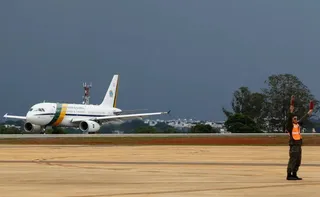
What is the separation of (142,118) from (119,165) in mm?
79009

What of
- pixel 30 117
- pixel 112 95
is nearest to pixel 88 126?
pixel 30 117

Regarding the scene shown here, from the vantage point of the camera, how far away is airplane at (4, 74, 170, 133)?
89.9 m

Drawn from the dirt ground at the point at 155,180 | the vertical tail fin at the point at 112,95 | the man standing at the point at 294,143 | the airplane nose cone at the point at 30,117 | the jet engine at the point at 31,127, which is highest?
the vertical tail fin at the point at 112,95

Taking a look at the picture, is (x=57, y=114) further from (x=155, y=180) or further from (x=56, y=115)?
(x=155, y=180)

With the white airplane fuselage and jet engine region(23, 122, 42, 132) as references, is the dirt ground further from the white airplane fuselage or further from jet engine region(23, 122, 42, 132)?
jet engine region(23, 122, 42, 132)

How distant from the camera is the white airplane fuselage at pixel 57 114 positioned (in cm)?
8962

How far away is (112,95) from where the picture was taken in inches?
4279

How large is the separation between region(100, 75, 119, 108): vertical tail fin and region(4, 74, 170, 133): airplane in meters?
4.33

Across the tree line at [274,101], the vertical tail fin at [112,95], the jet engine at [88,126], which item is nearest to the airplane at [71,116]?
the jet engine at [88,126]

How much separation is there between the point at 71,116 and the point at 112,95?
16196 mm

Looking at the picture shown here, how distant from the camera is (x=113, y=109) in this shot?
4060 inches

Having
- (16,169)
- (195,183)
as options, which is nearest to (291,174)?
(195,183)

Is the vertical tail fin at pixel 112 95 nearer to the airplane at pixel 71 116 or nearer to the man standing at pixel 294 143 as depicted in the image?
the airplane at pixel 71 116

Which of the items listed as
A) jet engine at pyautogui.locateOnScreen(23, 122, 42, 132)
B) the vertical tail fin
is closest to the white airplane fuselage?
jet engine at pyautogui.locateOnScreen(23, 122, 42, 132)
